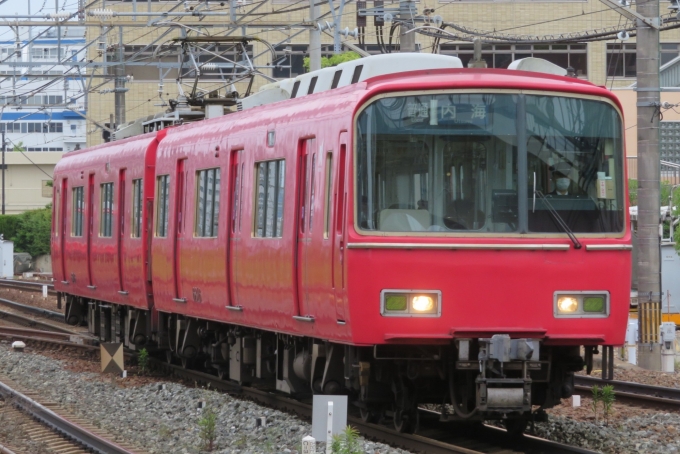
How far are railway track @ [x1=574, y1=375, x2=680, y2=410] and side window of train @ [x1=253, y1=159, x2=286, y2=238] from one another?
135 inches

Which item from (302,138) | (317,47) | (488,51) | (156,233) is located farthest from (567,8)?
(302,138)

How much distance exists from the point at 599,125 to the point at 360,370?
2585 mm

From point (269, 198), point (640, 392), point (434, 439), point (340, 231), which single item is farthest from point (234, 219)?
point (640, 392)

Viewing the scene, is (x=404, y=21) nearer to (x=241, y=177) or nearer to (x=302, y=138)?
(x=241, y=177)

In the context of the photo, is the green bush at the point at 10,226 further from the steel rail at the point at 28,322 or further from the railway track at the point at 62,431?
the railway track at the point at 62,431

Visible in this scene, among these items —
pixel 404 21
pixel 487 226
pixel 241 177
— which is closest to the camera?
pixel 487 226

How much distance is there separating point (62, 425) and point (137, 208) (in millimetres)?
5597

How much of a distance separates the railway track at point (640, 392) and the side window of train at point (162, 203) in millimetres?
5136

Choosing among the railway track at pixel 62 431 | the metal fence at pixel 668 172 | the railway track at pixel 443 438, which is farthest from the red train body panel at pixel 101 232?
the metal fence at pixel 668 172

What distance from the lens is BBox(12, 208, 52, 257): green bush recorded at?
193 ft

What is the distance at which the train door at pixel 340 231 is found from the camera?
9.73 metres

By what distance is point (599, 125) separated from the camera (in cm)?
992

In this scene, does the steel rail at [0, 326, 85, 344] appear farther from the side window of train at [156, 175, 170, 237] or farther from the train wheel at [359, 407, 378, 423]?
the train wheel at [359, 407, 378, 423]

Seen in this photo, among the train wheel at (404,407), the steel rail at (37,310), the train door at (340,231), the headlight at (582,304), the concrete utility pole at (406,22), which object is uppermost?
the concrete utility pole at (406,22)
